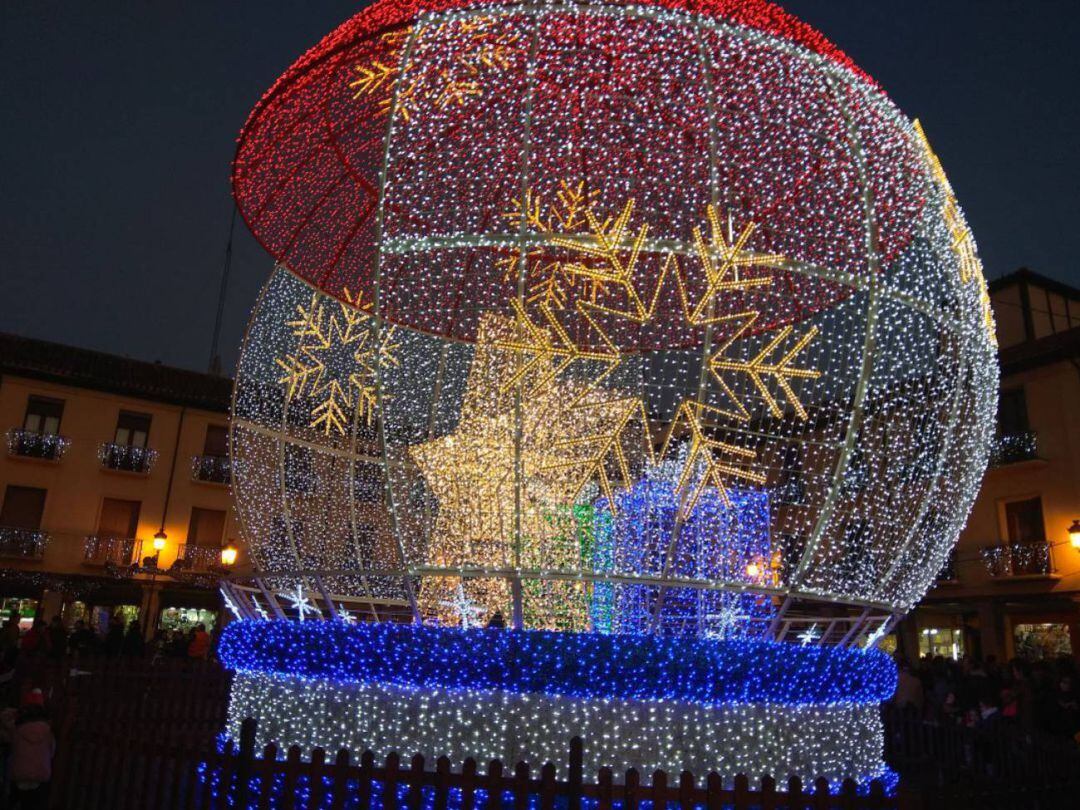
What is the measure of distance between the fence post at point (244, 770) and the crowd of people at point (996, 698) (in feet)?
24.3

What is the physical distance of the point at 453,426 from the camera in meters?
10.5

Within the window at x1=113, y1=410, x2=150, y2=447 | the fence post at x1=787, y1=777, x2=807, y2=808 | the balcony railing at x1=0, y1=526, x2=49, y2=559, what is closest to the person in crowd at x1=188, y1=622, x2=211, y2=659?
the balcony railing at x1=0, y1=526, x2=49, y2=559

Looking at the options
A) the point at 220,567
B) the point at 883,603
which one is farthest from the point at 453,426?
the point at 220,567

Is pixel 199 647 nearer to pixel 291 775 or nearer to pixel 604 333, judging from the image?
pixel 291 775

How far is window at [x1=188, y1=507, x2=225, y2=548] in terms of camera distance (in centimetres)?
2714

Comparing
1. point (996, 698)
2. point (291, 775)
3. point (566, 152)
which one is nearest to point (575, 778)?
point (291, 775)

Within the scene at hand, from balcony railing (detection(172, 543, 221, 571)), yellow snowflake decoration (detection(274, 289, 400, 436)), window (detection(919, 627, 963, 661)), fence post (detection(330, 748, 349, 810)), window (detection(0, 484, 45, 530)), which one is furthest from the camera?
balcony railing (detection(172, 543, 221, 571))

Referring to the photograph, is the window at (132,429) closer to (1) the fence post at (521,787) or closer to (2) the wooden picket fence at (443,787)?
(2) the wooden picket fence at (443,787)

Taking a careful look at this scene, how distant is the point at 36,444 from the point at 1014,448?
82.9 feet

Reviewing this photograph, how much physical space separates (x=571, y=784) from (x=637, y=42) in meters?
5.30

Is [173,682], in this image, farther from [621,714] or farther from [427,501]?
[621,714]

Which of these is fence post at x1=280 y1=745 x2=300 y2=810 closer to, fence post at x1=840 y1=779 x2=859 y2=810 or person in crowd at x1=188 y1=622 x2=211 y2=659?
fence post at x1=840 y1=779 x2=859 y2=810

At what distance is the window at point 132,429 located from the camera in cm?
2678

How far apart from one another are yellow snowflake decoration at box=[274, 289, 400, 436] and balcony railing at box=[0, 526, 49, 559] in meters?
18.6
